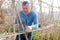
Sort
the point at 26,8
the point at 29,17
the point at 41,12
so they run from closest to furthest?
the point at 41,12, the point at 26,8, the point at 29,17

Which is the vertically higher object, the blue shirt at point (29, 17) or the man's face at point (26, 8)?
the man's face at point (26, 8)

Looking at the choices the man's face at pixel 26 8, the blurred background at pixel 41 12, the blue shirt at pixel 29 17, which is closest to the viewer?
the blurred background at pixel 41 12

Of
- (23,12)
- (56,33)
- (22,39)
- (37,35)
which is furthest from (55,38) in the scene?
(23,12)

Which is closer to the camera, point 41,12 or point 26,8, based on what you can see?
point 41,12

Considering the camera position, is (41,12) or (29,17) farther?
(29,17)

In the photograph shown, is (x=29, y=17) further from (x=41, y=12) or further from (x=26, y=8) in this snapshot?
(x=41, y=12)

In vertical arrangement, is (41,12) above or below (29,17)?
above

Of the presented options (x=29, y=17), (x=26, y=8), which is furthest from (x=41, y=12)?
(x=29, y=17)

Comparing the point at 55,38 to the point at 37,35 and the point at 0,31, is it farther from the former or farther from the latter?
the point at 0,31

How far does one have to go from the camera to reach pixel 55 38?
4828 millimetres

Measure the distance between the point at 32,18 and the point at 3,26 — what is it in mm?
2787

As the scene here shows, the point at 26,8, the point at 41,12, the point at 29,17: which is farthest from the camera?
the point at 29,17

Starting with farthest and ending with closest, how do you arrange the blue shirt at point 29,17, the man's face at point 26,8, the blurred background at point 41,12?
the blue shirt at point 29,17, the man's face at point 26,8, the blurred background at point 41,12

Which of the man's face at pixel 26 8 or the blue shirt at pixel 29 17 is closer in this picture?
the man's face at pixel 26 8
